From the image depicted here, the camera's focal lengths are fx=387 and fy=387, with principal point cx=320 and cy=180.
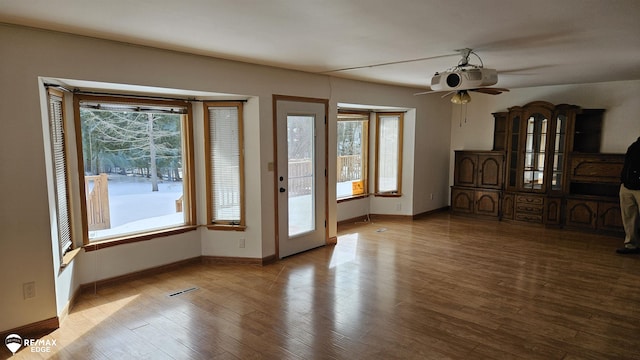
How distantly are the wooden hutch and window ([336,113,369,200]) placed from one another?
6.42ft

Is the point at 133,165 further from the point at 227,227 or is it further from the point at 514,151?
the point at 514,151

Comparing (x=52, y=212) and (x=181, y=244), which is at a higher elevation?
(x=52, y=212)

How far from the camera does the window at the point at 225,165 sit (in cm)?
470

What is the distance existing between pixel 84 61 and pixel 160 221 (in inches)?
80.0

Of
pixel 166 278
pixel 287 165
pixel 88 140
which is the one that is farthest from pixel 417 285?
pixel 88 140

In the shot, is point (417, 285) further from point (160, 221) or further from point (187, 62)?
point (187, 62)

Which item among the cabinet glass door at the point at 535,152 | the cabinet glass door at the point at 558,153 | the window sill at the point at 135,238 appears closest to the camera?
the window sill at the point at 135,238

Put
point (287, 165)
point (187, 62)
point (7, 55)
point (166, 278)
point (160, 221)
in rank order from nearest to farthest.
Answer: point (7, 55) → point (187, 62) → point (166, 278) → point (160, 221) → point (287, 165)

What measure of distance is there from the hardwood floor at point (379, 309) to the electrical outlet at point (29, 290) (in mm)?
367

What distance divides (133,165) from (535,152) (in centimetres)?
639

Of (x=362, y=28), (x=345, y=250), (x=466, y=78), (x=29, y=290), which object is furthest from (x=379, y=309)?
(x=29, y=290)

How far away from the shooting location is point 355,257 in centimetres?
513

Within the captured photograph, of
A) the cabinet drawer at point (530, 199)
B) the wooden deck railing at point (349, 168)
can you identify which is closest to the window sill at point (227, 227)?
the wooden deck railing at point (349, 168)

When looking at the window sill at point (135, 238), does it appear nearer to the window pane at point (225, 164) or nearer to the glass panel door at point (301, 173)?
the window pane at point (225, 164)
